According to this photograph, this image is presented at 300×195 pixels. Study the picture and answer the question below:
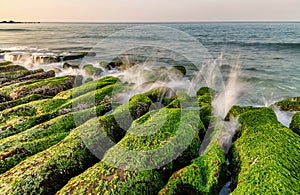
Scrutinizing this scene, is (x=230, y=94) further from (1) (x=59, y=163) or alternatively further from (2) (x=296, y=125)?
(1) (x=59, y=163)

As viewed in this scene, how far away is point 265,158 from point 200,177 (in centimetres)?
128

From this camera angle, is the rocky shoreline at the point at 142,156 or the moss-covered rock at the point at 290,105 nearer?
the rocky shoreline at the point at 142,156

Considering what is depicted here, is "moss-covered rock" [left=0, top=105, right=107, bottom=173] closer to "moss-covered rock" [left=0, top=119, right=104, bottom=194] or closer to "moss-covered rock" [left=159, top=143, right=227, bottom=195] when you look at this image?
"moss-covered rock" [left=0, top=119, right=104, bottom=194]

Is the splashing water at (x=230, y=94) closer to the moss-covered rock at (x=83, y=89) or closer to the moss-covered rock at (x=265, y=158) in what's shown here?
the moss-covered rock at (x=265, y=158)

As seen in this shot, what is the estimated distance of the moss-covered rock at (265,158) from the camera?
3428 mm

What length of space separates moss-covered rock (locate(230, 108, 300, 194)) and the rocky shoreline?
0.02 m

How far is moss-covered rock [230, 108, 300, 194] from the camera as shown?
3.43m

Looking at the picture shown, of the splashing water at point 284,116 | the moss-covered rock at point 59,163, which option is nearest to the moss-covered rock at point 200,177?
the moss-covered rock at point 59,163

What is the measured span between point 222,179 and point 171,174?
1.04 meters

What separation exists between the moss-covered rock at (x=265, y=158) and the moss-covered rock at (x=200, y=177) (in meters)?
0.38

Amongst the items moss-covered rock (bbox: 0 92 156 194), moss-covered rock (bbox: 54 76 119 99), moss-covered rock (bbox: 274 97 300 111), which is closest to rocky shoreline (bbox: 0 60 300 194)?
moss-covered rock (bbox: 0 92 156 194)

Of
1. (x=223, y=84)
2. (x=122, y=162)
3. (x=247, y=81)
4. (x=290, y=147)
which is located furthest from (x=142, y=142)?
(x=247, y=81)

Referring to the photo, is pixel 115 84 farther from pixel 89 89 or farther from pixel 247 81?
→ pixel 247 81

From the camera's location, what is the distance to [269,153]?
4137 millimetres
